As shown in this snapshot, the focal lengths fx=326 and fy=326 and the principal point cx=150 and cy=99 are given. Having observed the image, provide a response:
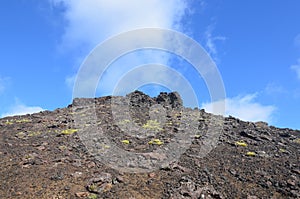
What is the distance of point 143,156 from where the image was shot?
20.2 metres

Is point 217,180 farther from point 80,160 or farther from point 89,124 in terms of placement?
point 89,124

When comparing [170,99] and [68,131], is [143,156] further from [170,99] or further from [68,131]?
[170,99]

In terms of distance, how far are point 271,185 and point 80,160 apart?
36.4 feet

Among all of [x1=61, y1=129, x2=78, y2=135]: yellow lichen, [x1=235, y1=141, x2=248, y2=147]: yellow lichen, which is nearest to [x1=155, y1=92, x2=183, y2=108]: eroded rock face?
[x1=235, y1=141, x2=248, y2=147]: yellow lichen

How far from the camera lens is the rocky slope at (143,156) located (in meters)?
16.4

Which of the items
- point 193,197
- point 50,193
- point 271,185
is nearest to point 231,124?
point 271,185

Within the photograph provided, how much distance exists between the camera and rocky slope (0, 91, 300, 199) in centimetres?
1644

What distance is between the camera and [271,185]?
60.4 ft

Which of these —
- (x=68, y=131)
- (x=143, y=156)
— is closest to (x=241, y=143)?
(x=143, y=156)

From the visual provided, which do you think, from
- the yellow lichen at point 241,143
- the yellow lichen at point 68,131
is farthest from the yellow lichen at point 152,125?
the yellow lichen at point 241,143

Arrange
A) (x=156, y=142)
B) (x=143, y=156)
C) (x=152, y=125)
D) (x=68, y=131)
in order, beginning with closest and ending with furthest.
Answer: (x=143, y=156), (x=156, y=142), (x=68, y=131), (x=152, y=125)

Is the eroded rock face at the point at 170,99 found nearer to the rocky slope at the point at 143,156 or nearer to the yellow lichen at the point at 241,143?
the rocky slope at the point at 143,156

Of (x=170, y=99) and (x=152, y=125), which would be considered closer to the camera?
(x=152, y=125)

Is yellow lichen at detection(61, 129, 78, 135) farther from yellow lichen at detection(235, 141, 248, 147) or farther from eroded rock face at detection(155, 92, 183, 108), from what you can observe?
yellow lichen at detection(235, 141, 248, 147)
